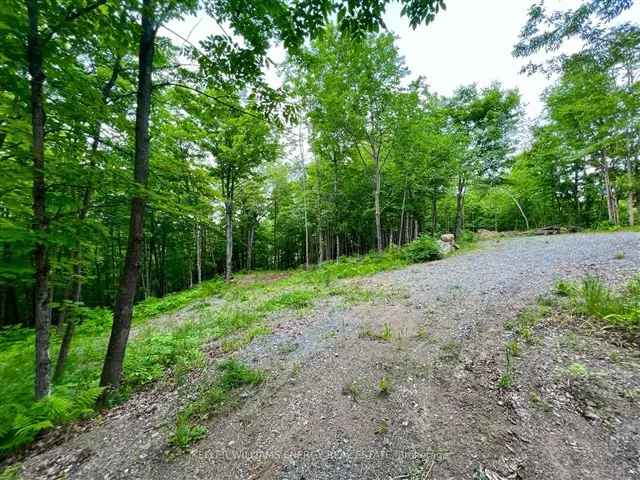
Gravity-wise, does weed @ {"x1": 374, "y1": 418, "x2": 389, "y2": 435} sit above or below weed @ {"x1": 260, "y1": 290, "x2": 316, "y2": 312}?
below

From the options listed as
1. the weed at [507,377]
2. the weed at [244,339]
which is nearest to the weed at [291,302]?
the weed at [244,339]

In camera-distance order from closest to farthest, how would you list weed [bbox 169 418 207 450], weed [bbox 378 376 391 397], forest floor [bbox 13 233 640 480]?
1. forest floor [bbox 13 233 640 480]
2. weed [bbox 169 418 207 450]
3. weed [bbox 378 376 391 397]

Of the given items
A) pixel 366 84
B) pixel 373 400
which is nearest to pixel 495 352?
pixel 373 400

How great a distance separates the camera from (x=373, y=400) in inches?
92.4

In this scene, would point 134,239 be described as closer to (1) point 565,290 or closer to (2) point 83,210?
(2) point 83,210

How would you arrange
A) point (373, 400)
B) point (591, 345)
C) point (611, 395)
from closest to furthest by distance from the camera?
1. point (611, 395)
2. point (373, 400)
3. point (591, 345)

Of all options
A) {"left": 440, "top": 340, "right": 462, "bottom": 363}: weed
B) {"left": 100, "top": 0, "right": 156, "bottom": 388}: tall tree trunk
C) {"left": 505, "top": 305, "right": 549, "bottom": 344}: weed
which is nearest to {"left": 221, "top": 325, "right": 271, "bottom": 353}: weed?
{"left": 100, "top": 0, "right": 156, "bottom": 388}: tall tree trunk

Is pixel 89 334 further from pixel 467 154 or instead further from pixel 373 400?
pixel 467 154

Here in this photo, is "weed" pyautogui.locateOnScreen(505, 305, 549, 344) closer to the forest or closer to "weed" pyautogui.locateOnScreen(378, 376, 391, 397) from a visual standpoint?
"weed" pyautogui.locateOnScreen(378, 376, 391, 397)

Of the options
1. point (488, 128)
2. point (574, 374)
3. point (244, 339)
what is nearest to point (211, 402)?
point (244, 339)

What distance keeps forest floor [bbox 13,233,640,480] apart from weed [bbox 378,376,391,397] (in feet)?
0.04

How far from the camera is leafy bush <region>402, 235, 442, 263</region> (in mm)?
10148

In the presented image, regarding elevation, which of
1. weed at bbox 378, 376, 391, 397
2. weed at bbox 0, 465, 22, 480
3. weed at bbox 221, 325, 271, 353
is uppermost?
weed at bbox 378, 376, 391, 397

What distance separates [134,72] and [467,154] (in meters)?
15.4
